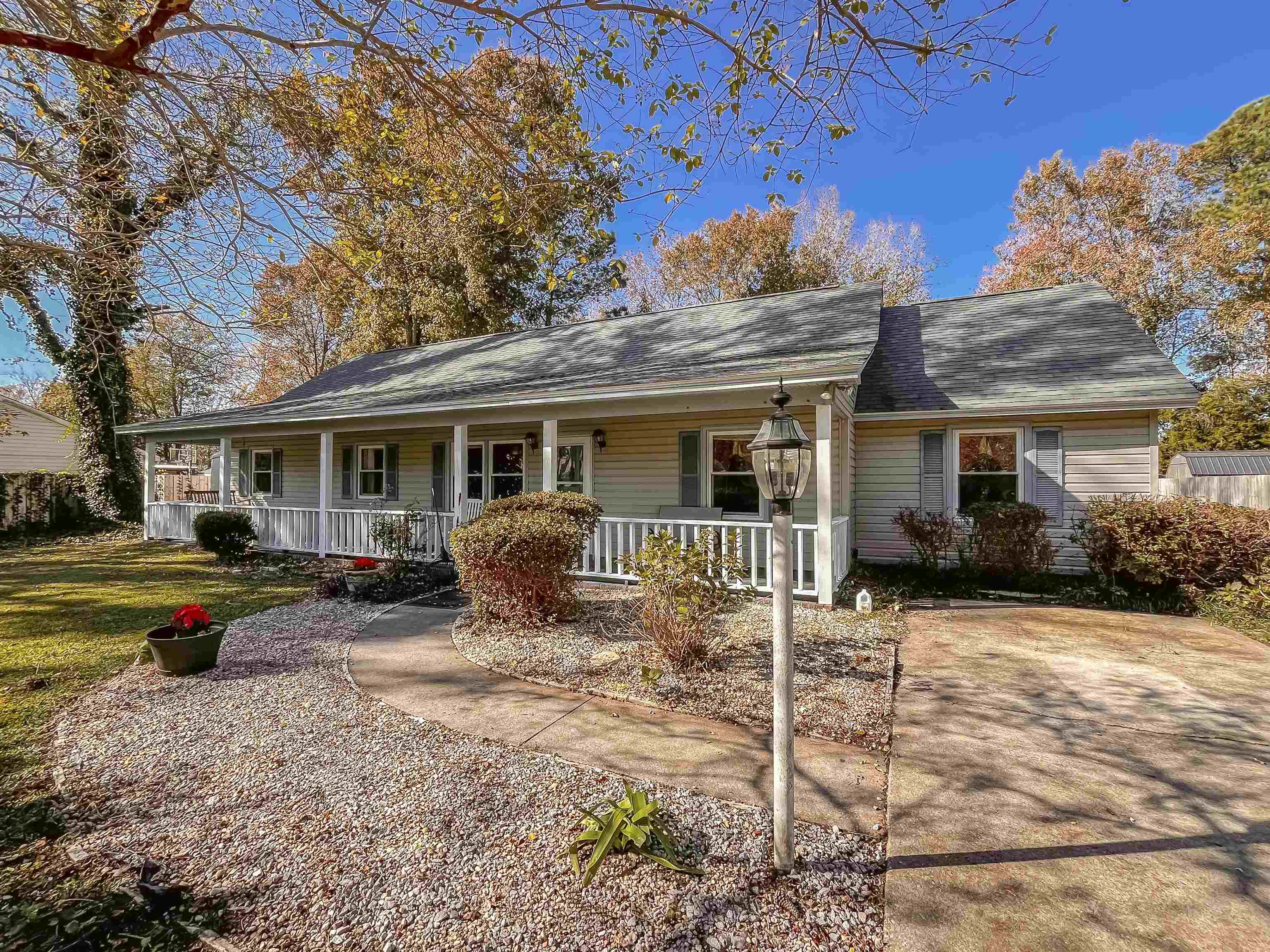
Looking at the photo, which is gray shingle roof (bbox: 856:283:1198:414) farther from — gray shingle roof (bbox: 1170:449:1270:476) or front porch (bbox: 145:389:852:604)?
gray shingle roof (bbox: 1170:449:1270:476)

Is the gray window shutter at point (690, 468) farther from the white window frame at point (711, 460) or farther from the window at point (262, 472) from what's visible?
the window at point (262, 472)

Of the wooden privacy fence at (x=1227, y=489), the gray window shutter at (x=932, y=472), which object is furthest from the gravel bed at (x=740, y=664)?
the wooden privacy fence at (x=1227, y=489)

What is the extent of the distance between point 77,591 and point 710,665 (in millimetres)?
9320

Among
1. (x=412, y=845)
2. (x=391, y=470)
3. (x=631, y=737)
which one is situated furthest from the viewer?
(x=391, y=470)

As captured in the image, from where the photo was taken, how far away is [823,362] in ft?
20.5

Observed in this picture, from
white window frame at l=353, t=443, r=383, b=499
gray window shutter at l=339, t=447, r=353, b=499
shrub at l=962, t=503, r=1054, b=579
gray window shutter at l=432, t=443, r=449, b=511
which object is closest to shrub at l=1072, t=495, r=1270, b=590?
shrub at l=962, t=503, r=1054, b=579

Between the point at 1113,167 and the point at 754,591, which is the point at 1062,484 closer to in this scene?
the point at 754,591

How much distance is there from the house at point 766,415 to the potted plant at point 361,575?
5.10 feet

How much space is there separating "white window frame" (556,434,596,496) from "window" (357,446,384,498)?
5111mm

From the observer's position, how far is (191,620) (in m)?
4.68

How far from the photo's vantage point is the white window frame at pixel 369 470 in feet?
41.6

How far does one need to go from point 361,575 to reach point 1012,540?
9.06 meters

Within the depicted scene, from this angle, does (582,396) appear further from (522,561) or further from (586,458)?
(522,561)

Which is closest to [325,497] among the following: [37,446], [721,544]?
[721,544]
